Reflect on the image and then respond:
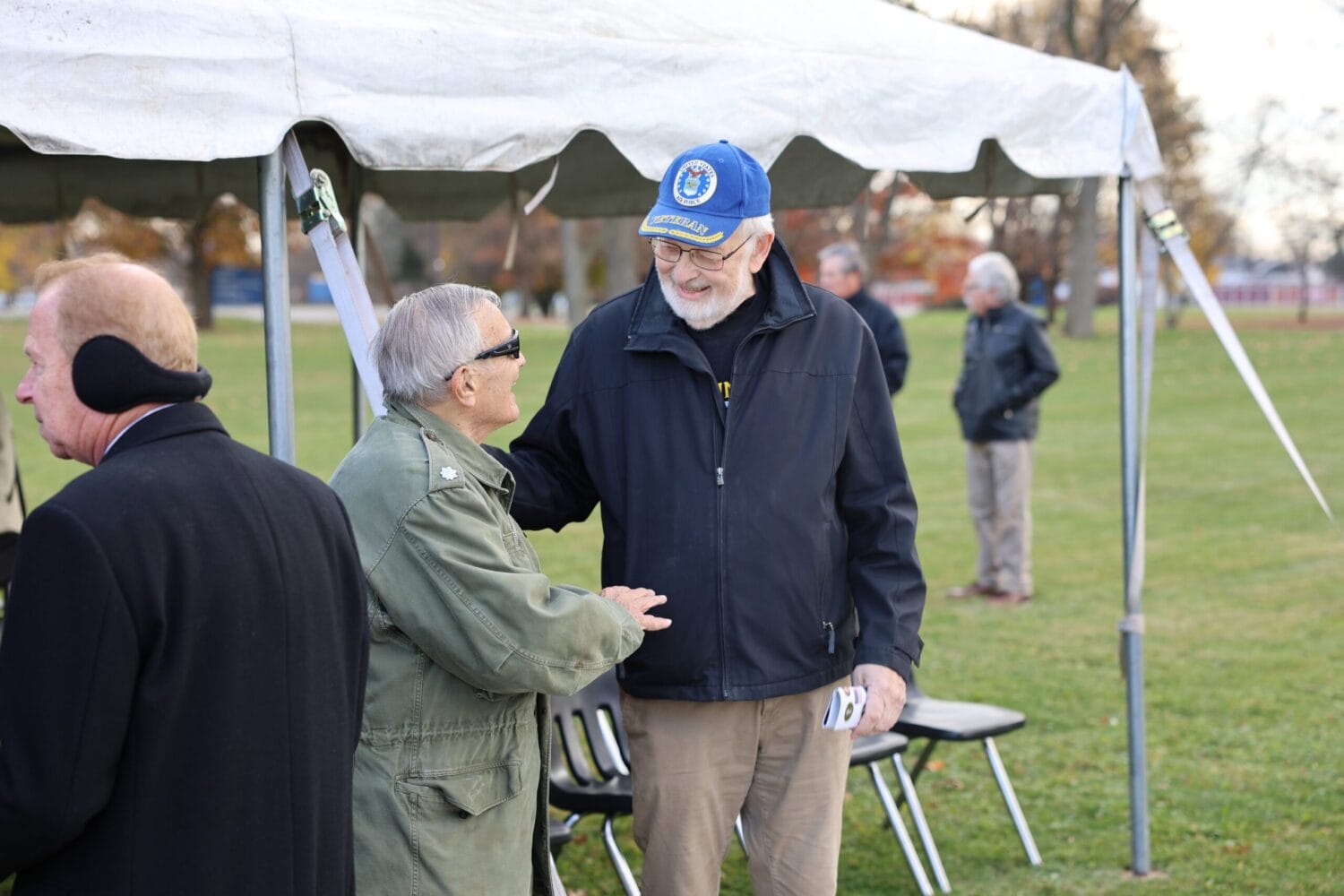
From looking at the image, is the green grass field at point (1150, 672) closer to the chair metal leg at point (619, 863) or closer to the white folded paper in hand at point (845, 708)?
the chair metal leg at point (619, 863)

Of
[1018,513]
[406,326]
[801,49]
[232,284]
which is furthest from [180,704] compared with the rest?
[232,284]

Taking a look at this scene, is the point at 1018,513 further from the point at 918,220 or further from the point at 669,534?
the point at 918,220

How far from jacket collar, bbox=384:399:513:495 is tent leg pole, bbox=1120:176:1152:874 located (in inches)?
101

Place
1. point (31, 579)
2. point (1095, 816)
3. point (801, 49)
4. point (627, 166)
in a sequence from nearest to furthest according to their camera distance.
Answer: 1. point (31, 579)
2. point (801, 49)
3. point (1095, 816)
4. point (627, 166)

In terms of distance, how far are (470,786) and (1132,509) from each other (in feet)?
8.89

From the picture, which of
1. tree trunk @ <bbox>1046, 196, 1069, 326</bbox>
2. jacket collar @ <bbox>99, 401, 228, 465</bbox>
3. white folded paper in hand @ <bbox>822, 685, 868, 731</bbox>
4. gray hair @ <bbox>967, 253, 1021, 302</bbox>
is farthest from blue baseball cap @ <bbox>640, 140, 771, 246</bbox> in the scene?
tree trunk @ <bbox>1046, 196, 1069, 326</bbox>

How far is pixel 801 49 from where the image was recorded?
388 cm

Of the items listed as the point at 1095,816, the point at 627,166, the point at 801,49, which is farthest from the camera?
the point at 627,166

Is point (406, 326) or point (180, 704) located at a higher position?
point (406, 326)

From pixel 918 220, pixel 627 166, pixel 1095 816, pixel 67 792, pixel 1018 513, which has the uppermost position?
pixel 918 220

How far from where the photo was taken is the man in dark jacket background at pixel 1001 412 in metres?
8.62

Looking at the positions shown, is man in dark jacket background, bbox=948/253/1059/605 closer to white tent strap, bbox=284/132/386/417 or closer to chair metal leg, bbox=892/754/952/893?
chair metal leg, bbox=892/754/952/893

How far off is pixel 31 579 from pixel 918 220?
45097mm

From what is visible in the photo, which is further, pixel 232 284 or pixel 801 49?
pixel 232 284
